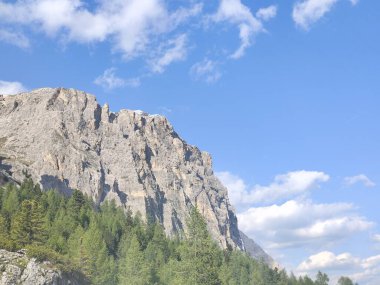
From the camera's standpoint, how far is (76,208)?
12600 cm

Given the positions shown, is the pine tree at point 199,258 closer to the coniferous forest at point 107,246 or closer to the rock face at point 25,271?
the coniferous forest at point 107,246

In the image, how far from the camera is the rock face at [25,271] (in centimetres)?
4762

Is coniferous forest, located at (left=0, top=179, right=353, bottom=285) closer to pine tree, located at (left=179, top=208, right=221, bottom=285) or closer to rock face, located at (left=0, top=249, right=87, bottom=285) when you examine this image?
pine tree, located at (left=179, top=208, right=221, bottom=285)

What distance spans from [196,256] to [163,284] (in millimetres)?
36052

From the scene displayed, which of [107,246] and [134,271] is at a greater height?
[107,246]

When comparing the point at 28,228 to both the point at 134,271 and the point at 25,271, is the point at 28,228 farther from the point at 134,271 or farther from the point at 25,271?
the point at 134,271

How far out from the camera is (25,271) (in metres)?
48.6

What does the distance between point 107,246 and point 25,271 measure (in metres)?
67.4

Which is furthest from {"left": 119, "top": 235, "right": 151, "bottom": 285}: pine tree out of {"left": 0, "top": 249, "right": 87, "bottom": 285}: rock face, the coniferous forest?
{"left": 0, "top": 249, "right": 87, "bottom": 285}: rock face

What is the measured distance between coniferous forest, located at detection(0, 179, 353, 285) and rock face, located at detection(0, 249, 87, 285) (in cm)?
105

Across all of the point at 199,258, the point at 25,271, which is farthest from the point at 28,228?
the point at 199,258

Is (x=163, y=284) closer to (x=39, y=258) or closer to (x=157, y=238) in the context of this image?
(x=157, y=238)

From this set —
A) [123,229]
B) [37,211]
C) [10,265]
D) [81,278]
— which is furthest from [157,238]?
[10,265]

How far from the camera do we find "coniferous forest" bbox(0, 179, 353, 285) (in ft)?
210
